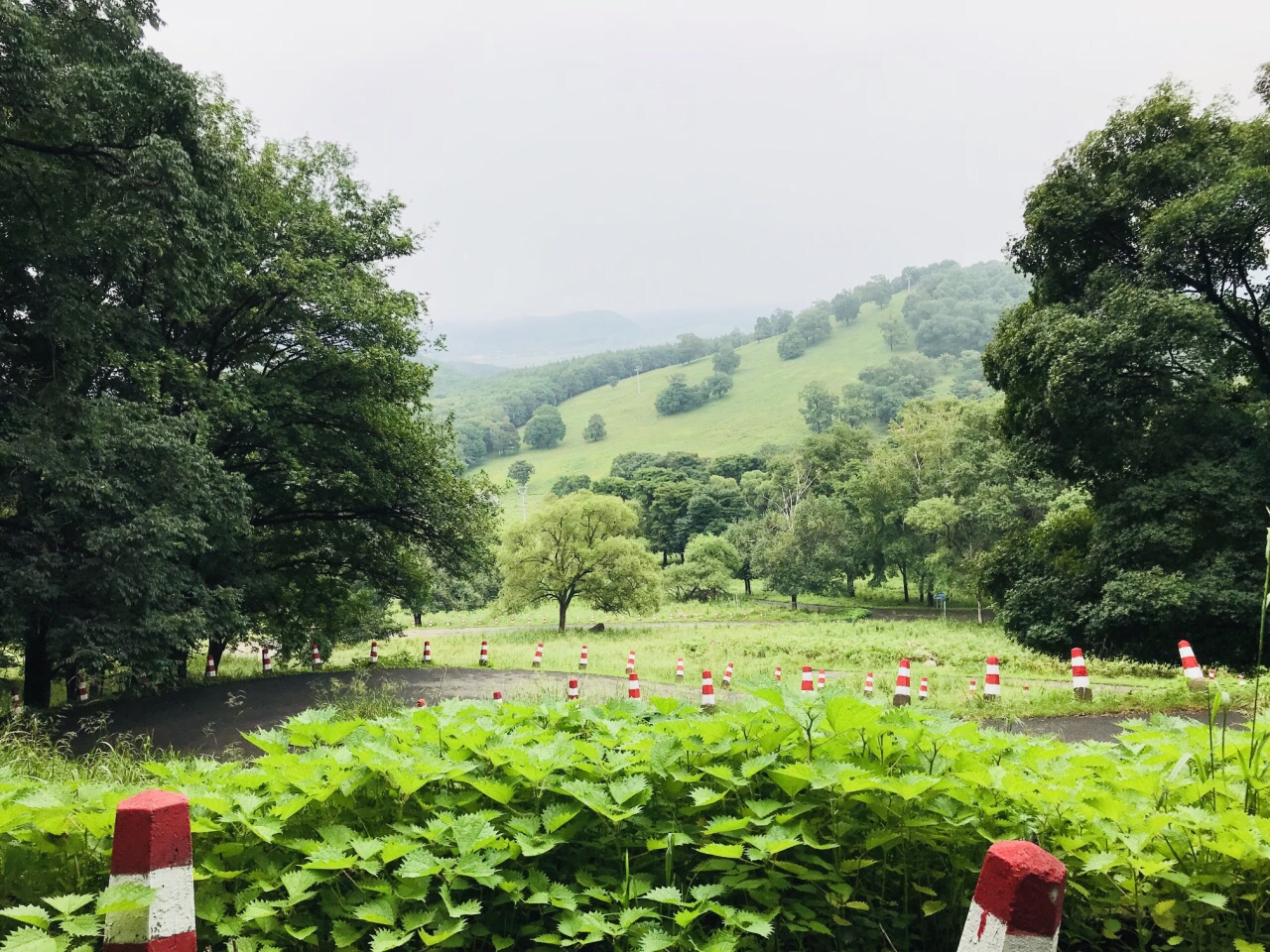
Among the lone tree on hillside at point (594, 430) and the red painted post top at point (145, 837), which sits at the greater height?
the lone tree on hillside at point (594, 430)

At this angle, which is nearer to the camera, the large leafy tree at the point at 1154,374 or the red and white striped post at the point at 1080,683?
the red and white striped post at the point at 1080,683

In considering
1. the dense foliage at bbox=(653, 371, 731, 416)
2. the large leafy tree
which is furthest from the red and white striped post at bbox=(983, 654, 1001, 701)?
the dense foliage at bbox=(653, 371, 731, 416)

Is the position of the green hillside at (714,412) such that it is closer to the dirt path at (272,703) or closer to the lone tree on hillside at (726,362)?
the lone tree on hillside at (726,362)

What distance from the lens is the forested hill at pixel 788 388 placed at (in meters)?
122

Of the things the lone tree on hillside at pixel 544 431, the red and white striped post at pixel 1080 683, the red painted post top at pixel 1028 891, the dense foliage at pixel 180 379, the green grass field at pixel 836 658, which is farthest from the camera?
the lone tree on hillside at pixel 544 431

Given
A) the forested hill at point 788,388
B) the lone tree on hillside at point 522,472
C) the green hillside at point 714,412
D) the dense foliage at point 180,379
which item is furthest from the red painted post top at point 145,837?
the lone tree on hillside at point 522,472

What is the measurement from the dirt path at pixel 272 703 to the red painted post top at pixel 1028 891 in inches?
306

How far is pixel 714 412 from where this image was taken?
141 meters

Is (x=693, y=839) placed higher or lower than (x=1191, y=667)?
higher

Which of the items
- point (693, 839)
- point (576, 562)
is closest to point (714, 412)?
point (576, 562)

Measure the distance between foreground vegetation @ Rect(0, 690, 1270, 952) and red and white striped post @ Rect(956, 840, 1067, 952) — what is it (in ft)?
2.12

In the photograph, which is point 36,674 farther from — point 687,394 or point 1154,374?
point 687,394

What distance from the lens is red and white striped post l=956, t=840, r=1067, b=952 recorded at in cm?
156

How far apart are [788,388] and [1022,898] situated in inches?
5782
